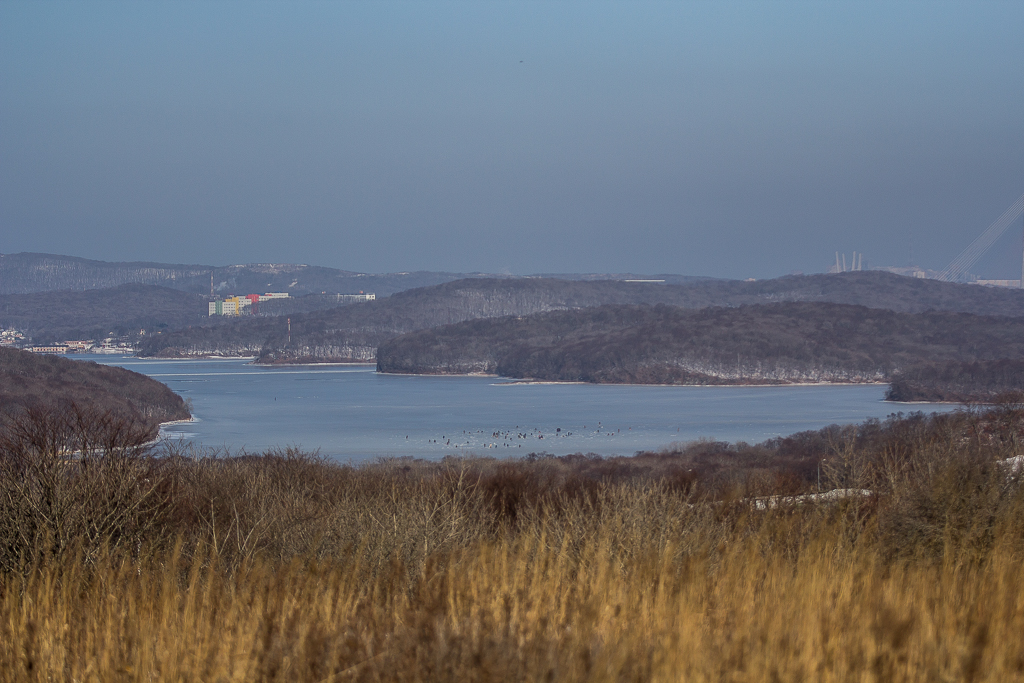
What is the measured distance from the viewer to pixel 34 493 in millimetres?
6152

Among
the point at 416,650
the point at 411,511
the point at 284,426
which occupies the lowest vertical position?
the point at 284,426

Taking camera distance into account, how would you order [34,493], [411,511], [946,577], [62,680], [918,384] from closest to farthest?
1. [62,680]
2. [946,577]
3. [34,493]
4. [411,511]
5. [918,384]

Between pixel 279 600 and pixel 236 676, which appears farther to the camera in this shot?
pixel 279 600

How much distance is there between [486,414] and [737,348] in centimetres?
7507

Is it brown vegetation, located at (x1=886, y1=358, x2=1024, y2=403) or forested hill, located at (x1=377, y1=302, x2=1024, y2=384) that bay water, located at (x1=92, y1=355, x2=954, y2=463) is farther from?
forested hill, located at (x1=377, y1=302, x2=1024, y2=384)

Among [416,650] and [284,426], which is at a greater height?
[416,650]

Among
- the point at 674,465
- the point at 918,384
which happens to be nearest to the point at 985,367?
the point at 918,384

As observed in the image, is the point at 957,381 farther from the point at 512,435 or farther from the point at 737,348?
the point at 512,435

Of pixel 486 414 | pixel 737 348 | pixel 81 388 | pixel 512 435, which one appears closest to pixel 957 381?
pixel 737 348

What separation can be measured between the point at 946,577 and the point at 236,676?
7.48 feet

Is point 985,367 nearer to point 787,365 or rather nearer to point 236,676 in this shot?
point 787,365

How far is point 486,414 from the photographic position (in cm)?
9938

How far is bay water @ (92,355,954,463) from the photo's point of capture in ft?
230

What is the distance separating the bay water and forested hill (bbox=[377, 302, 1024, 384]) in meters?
10.2
